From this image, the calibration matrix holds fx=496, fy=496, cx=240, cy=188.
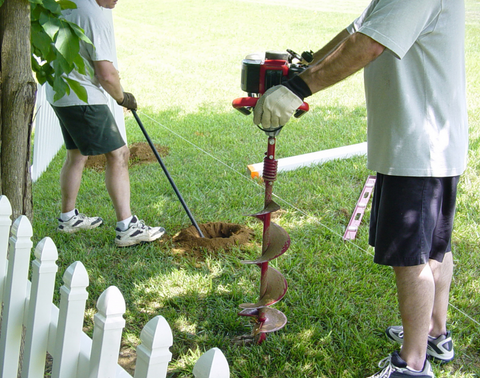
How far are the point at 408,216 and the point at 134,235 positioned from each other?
2237 mm

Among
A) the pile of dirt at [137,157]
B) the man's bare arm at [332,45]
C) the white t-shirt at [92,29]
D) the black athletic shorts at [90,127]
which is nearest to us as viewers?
the man's bare arm at [332,45]

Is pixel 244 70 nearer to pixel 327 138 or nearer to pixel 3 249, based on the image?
pixel 3 249

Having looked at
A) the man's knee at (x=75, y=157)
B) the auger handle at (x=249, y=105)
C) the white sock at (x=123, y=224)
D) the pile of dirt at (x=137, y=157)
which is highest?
the auger handle at (x=249, y=105)

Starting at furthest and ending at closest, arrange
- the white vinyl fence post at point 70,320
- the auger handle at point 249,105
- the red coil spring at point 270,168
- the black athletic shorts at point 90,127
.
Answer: the black athletic shorts at point 90,127 < the red coil spring at point 270,168 < the auger handle at point 249,105 < the white vinyl fence post at point 70,320

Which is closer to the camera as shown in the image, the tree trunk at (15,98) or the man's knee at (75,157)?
the tree trunk at (15,98)

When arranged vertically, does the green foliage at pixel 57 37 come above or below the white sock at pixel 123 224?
above

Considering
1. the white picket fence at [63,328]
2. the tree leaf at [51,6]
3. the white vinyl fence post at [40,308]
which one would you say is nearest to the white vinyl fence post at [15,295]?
the white picket fence at [63,328]

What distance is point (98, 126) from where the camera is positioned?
147 inches

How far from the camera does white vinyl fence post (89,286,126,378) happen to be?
1353mm

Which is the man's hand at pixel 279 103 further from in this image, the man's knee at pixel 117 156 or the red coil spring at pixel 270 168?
the man's knee at pixel 117 156

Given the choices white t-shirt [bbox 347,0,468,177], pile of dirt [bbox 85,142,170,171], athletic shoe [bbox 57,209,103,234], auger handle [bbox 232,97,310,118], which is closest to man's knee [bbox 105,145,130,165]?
athletic shoe [bbox 57,209,103,234]

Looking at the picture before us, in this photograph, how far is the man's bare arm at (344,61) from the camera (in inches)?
79.3

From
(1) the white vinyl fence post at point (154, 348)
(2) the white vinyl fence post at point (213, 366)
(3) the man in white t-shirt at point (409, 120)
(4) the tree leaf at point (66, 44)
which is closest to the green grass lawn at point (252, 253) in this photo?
(3) the man in white t-shirt at point (409, 120)

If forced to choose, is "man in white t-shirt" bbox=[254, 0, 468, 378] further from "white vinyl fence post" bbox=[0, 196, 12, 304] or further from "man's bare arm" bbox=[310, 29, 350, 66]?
"white vinyl fence post" bbox=[0, 196, 12, 304]
